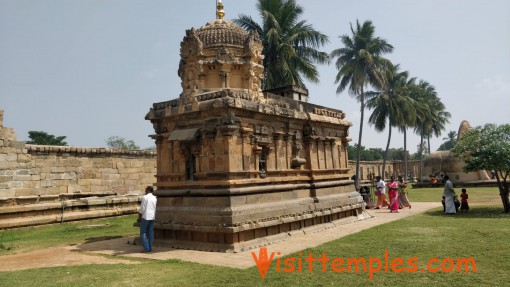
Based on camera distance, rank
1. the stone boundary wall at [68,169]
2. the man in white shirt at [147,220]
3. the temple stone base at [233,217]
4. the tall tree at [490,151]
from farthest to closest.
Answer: the stone boundary wall at [68,169], the tall tree at [490,151], the man in white shirt at [147,220], the temple stone base at [233,217]

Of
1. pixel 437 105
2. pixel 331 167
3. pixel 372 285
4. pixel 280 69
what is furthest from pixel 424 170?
pixel 372 285

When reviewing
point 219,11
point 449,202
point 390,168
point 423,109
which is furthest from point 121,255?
point 390,168

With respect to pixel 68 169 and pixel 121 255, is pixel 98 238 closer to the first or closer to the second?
pixel 121 255

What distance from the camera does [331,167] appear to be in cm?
1267

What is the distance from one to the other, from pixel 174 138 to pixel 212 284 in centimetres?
462

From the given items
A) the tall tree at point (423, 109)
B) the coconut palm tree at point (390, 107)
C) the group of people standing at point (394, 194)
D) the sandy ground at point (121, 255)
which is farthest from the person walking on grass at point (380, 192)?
the tall tree at point (423, 109)

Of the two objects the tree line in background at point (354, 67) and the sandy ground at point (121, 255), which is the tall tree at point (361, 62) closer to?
the tree line in background at point (354, 67)

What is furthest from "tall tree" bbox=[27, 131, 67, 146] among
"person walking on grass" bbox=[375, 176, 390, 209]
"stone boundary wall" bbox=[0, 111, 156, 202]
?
"person walking on grass" bbox=[375, 176, 390, 209]

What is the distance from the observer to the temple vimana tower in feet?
28.1

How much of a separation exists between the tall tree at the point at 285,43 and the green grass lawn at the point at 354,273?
1384 centimetres

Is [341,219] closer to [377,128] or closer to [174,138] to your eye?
[174,138]

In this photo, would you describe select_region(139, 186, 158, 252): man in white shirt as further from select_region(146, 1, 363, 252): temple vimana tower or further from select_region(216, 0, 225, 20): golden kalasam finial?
select_region(216, 0, 225, 20): golden kalasam finial

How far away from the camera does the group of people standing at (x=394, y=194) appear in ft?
49.2

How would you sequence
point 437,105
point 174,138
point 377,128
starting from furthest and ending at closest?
point 437,105, point 377,128, point 174,138
